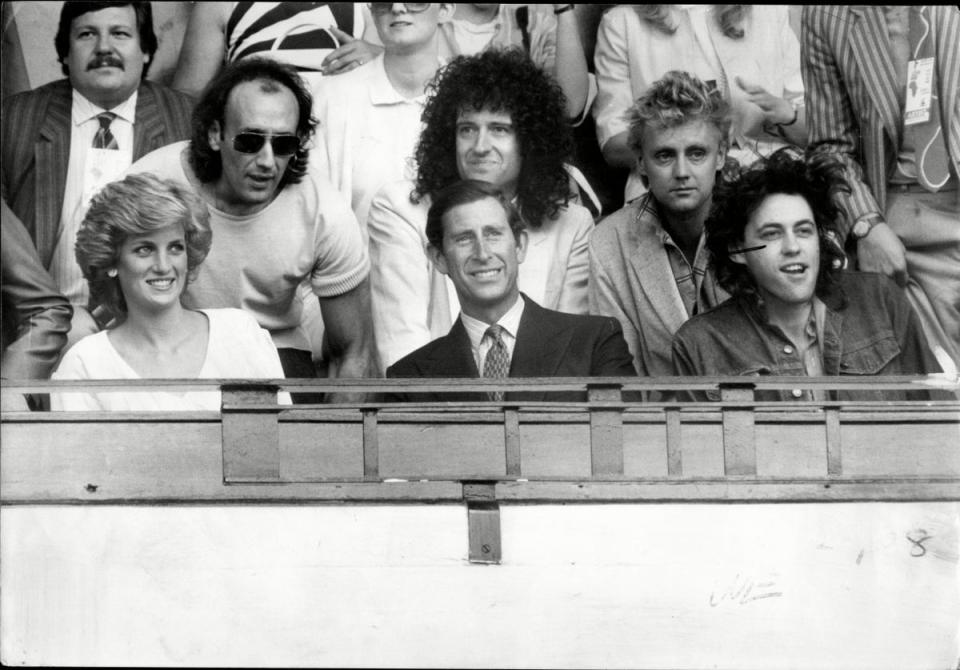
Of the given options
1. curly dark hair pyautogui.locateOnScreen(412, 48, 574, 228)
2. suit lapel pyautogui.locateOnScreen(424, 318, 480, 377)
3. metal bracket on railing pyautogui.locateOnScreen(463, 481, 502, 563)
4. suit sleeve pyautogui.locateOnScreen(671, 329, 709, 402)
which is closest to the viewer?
metal bracket on railing pyautogui.locateOnScreen(463, 481, 502, 563)

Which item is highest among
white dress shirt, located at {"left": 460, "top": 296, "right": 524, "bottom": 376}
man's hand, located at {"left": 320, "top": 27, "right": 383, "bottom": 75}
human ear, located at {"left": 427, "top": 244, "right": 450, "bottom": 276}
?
man's hand, located at {"left": 320, "top": 27, "right": 383, "bottom": 75}

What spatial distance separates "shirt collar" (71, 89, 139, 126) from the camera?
6.91 m

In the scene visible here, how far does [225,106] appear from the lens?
6.82 meters

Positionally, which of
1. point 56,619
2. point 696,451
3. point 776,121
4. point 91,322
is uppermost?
point 776,121

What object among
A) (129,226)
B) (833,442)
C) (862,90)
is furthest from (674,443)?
(129,226)

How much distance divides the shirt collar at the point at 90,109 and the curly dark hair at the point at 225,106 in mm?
296

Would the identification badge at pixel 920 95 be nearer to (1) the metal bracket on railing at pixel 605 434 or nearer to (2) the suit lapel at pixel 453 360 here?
(1) the metal bracket on railing at pixel 605 434

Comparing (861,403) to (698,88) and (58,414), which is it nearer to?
(698,88)

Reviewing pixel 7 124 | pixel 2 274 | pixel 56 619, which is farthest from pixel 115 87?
pixel 56 619

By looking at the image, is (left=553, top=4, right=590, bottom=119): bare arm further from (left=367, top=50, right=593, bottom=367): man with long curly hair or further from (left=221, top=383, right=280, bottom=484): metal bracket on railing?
(left=221, top=383, right=280, bottom=484): metal bracket on railing

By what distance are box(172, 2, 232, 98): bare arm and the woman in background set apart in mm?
478

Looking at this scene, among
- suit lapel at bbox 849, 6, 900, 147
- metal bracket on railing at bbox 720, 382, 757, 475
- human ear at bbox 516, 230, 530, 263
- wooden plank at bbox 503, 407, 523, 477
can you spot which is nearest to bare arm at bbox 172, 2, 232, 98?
human ear at bbox 516, 230, 530, 263

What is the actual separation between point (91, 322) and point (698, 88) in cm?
281

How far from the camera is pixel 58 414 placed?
657 cm
